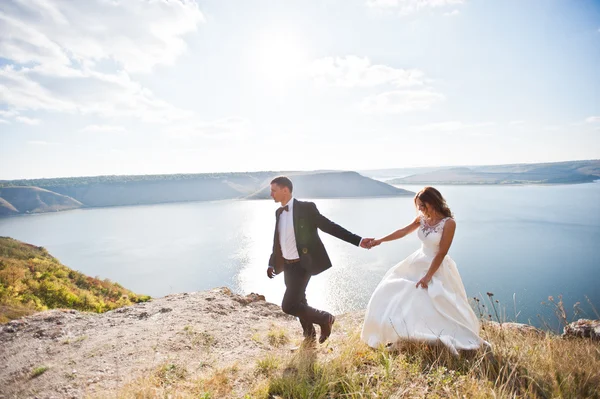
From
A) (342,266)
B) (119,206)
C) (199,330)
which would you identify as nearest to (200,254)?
(342,266)

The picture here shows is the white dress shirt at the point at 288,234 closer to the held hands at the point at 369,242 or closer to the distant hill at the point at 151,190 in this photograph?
the held hands at the point at 369,242

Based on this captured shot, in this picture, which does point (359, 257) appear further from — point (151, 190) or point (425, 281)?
point (151, 190)

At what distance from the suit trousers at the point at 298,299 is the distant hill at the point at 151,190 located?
146200 millimetres

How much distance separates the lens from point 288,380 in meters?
2.83

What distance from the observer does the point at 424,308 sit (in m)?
3.26

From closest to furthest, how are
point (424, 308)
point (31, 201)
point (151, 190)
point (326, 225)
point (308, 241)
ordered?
1. point (424, 308)
2. point (308, 241)
3. point (326, 225)
4. point (31, 201)
5. point (151, 190)

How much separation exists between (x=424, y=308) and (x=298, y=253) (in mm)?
1564

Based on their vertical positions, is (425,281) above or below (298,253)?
below

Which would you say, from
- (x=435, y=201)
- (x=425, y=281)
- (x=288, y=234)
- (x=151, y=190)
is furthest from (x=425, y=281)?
(x=151, y=190)

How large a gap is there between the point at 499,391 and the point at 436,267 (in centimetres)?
129

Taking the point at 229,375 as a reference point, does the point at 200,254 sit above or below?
below

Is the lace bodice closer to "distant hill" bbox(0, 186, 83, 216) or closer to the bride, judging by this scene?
the bride

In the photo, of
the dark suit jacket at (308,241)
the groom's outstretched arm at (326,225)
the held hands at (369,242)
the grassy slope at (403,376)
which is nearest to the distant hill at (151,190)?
the held hands at (369,242)

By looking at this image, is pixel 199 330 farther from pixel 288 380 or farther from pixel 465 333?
pixel 465 333
